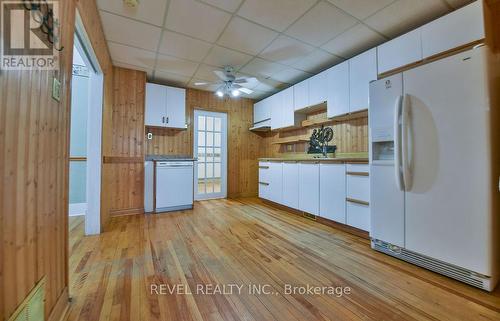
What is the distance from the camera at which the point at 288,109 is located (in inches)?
156

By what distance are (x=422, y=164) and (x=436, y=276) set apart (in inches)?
34.0

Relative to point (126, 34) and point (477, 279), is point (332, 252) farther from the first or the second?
point (126, 34)

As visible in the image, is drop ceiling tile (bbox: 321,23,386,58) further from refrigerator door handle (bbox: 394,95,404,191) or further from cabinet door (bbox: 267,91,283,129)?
cabinet door (bbox: 267,91,283,129)

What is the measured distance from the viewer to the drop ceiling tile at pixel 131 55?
2.80m

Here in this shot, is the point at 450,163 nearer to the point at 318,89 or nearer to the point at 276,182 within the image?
the point at 318,89

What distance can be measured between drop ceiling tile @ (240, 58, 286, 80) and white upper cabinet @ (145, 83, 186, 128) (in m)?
1.37

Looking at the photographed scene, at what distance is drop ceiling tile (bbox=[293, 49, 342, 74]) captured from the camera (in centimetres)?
294

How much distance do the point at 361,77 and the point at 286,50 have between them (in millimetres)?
1034

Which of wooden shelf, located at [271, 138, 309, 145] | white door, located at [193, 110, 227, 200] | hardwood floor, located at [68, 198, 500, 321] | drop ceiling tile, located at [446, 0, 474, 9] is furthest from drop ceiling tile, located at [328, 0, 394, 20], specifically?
white door, located at [193, 110, 227, 200]

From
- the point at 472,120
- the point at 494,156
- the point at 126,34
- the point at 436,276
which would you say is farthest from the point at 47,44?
the point at 436,276

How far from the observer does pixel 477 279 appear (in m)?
1.44

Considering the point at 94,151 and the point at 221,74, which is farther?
the point at 221,74

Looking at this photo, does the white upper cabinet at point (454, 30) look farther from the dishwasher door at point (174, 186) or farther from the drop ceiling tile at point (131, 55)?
the dishwasher door at point (174, 186)

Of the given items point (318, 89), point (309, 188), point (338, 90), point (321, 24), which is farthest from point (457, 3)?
point (309, 188)
